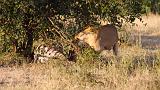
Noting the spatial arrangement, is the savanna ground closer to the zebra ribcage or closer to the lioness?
the zebra ribcage

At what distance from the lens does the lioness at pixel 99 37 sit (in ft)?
34.6

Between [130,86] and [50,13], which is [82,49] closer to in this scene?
[50,13]

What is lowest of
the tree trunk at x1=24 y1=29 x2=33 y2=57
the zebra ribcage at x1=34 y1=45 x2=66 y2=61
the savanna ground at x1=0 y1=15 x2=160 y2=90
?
the savanna ground at x1=0 y1=15 x2=160 y2=90

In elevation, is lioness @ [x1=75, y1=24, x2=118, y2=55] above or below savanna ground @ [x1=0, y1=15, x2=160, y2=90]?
above

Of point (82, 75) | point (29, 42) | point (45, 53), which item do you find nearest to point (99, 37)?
point (45, 53)

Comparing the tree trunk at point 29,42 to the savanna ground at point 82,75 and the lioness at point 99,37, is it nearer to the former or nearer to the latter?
the savanna ground at point 82,75

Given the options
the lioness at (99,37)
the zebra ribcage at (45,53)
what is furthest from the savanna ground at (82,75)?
the lioness at (99,37)

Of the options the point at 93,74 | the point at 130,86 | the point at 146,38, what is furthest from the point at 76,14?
the point at 146,38

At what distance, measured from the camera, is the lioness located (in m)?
10.5

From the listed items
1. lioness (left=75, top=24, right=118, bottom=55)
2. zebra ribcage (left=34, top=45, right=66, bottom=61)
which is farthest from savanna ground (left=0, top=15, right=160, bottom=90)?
lioness (left=75, top=24, right=118, bottom=55)

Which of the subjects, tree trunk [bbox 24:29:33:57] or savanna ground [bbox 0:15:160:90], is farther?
tree trunk [bbox 24:29:33:57]

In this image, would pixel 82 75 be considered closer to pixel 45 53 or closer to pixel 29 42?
pixel 45 53

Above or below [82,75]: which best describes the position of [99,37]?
above

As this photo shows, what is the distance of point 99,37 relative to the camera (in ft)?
35.0
